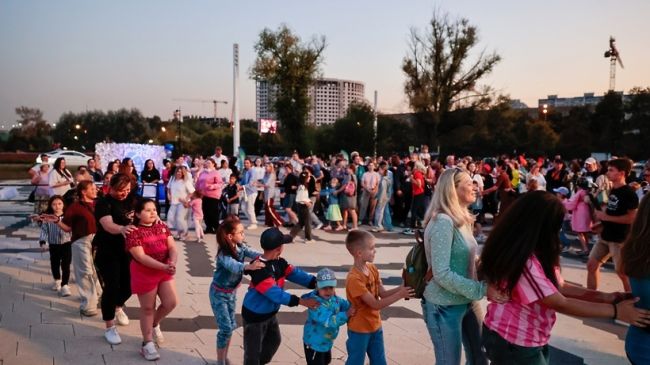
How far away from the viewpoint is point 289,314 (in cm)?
639

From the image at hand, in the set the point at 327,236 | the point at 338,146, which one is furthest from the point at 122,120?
the point at 327,236

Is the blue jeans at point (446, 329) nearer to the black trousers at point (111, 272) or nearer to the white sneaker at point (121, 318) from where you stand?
the black trousers at point (111, 272)

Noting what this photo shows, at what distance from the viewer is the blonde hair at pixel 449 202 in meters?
3.27

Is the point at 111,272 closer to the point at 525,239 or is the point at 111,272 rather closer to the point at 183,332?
the point at 183,332

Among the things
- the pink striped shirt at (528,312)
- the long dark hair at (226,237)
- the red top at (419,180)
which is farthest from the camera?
the red top at (419,180)

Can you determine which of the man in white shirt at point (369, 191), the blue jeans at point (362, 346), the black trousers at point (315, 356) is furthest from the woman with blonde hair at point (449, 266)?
the man in white shirt at point (369, 191)

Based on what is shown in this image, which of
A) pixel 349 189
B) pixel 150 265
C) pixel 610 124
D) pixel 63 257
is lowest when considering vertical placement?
pixel 63 257

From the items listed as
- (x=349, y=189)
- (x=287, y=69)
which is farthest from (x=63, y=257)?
(x=287, y=69)

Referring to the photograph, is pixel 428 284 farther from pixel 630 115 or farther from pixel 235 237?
pixel 630 115

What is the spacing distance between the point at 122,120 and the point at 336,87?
59.8 metres

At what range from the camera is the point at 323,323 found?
134 inches

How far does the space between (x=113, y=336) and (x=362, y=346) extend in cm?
299

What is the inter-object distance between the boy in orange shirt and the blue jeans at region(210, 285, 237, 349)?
4.48 feet

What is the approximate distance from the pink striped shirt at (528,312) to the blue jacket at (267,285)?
4.64 feet
